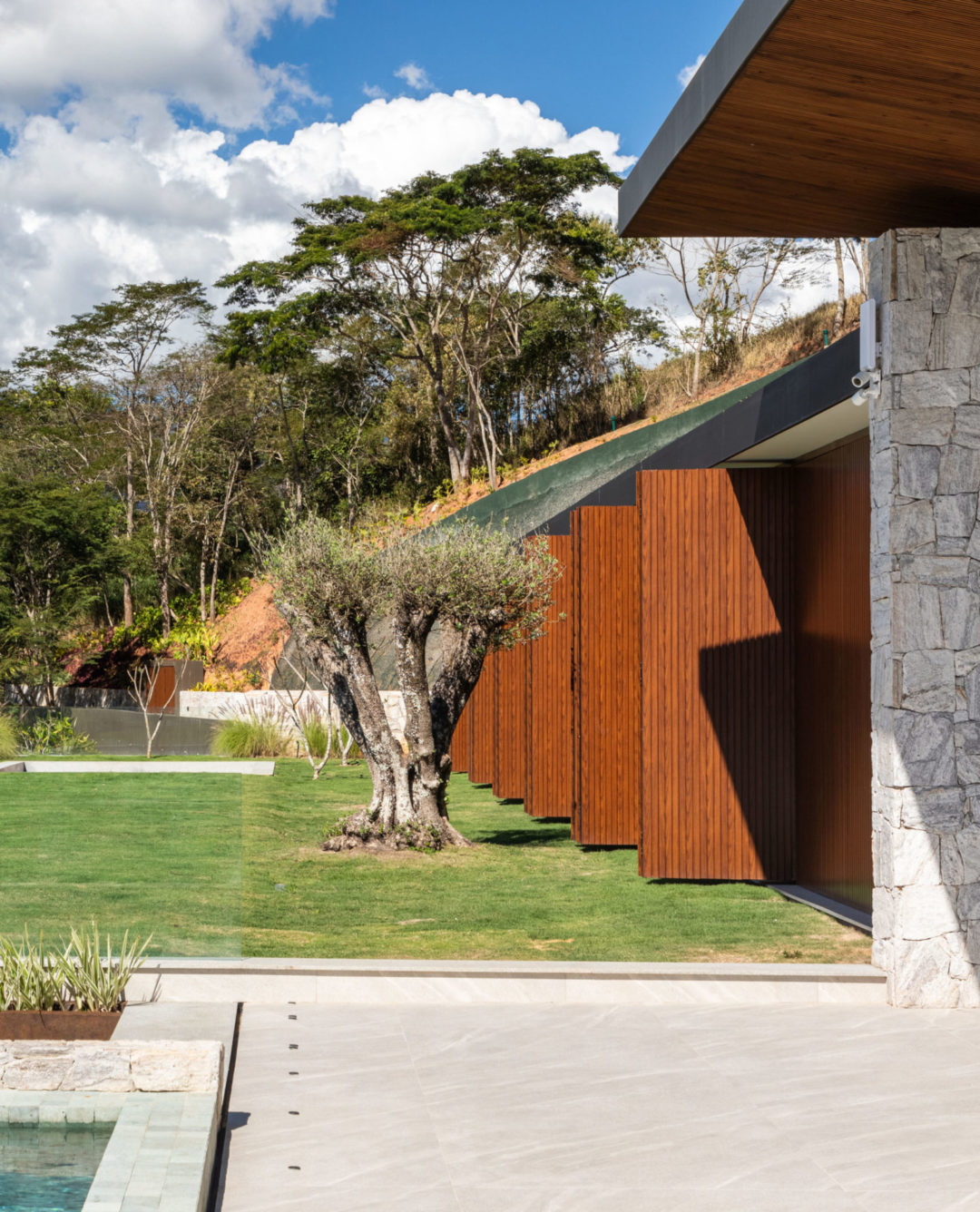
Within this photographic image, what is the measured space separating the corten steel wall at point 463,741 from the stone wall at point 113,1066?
13814 mm

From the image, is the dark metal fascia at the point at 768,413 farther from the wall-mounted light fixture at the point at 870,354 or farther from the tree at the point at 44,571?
the tree at the point at 44,571

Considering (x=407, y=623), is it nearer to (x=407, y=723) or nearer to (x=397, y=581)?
(x=397, y=581)

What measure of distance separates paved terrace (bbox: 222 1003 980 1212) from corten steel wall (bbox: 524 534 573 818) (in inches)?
273

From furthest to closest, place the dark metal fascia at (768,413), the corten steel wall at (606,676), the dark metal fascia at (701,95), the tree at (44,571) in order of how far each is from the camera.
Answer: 1. the tree at (44,571)
2. the corten steel wall at (606,676)
3. the dark metal fascia at (768,413)
4. the dark metal fascia at (701,95)

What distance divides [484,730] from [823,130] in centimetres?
1309

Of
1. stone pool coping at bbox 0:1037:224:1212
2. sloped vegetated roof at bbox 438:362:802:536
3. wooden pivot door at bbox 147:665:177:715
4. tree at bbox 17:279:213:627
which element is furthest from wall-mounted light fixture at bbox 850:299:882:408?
tree at bbox 17:279:213:627

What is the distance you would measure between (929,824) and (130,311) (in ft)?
110

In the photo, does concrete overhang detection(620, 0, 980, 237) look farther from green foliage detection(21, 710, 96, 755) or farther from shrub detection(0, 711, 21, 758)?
green foliage detection(21, 710, 96, 755)

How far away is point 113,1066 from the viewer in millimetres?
3941

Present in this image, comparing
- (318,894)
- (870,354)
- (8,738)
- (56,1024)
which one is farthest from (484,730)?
(56,1024)

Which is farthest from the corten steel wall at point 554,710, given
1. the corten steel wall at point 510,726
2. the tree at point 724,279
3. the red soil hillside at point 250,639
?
the tree at point 724,279

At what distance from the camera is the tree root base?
10.6 m

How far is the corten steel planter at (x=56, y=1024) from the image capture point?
15.7 feet

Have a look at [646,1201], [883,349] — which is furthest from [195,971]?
[883,349]
